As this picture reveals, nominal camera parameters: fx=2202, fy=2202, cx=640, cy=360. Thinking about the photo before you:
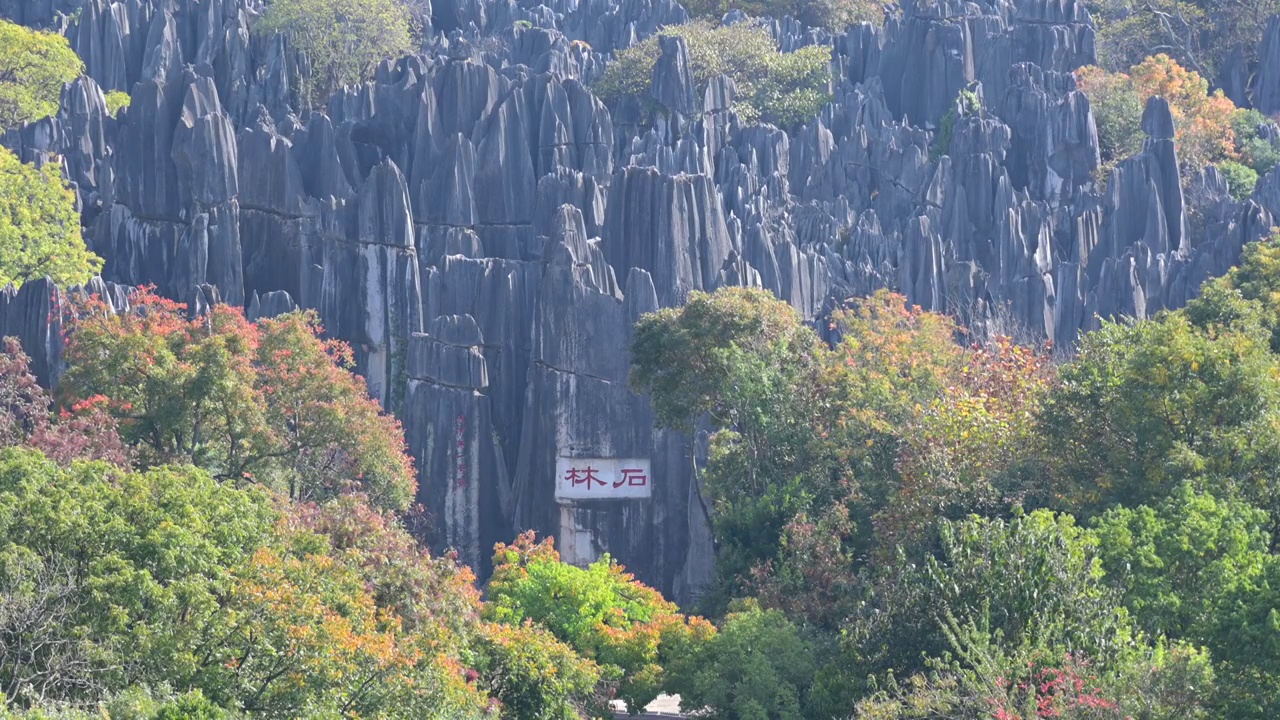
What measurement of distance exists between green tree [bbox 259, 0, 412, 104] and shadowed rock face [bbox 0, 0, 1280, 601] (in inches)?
93.6

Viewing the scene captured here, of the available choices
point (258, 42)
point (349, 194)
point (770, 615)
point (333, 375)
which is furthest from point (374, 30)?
point (770, 615)

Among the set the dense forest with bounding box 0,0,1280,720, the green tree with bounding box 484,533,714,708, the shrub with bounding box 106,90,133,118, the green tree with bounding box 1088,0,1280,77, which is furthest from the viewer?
the green tree with bounding box 1088,0,1280,77

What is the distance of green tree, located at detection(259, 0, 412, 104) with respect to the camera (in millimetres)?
52594

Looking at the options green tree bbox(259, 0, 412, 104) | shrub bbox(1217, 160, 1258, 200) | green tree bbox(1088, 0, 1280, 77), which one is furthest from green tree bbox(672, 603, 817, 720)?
green tree bbox(1088, 0, 1280, 77)

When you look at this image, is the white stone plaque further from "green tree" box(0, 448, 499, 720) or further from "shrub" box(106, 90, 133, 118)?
"shrub" box(106, 90, 133, 118)

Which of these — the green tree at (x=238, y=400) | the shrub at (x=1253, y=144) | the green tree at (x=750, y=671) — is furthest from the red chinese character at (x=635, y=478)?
the shrub at (x=1253, y=144)

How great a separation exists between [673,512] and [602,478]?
131cm

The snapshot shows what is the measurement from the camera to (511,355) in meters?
38.5

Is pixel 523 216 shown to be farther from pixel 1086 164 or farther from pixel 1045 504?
pixel 1045 504

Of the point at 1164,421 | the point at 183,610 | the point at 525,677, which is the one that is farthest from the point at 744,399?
the point at 183,610

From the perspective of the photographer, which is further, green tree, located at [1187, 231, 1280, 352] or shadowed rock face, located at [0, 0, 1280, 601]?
shadowed rock face, located at [0, 0, 1280, 601]

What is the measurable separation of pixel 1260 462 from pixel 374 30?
34600mm

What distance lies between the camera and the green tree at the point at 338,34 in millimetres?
52594

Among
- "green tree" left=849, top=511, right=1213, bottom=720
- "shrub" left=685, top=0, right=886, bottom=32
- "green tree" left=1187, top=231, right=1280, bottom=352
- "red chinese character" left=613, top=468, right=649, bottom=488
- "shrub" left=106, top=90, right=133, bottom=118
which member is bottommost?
"green tree" left=849, top=511, right=1213, bottom=720
